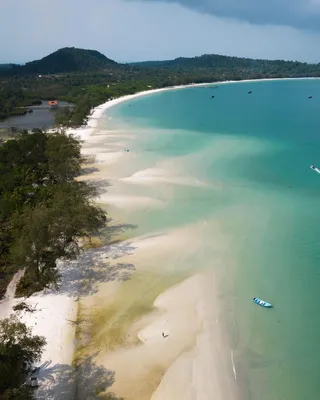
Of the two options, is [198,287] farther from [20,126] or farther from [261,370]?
[20,126]

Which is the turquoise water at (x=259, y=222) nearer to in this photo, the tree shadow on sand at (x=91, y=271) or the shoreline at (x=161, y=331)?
the shoreline at (x=161, y=331)

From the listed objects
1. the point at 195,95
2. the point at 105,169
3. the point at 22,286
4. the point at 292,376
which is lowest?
the point at 292,376

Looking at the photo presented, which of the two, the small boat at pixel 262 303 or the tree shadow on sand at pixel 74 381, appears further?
the small boat at pixel 262 303

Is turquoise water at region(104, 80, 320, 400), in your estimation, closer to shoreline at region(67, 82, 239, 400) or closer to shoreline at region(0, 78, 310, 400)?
shoreline at region(67, 82, 239, 400)

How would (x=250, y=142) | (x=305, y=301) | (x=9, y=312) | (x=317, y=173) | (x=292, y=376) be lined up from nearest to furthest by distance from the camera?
1. (x=292, y=376)
2. (x=9, y=312)
3. (x=305, y=301)
4. (x=317, y=173)
5. (x=250, y=142)

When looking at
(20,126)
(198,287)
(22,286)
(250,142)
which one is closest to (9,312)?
(22,286)

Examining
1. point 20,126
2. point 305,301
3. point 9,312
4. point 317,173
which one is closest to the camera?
point 9,312

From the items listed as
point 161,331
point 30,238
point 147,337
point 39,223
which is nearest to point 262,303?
point 161,331

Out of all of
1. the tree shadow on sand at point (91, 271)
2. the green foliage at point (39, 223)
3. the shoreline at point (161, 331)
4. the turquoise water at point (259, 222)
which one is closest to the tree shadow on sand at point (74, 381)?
the shoreline at point (161, 331)
